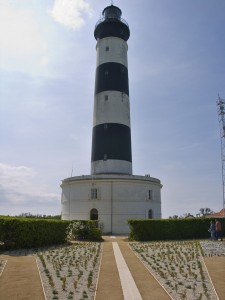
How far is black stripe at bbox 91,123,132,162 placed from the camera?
29.0m

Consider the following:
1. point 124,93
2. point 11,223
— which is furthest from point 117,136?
point 11,223

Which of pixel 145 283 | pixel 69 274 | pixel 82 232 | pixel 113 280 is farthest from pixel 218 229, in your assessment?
pixel 69 274

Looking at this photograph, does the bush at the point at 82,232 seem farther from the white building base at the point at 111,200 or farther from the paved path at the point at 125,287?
the paved path at the point at 125,287

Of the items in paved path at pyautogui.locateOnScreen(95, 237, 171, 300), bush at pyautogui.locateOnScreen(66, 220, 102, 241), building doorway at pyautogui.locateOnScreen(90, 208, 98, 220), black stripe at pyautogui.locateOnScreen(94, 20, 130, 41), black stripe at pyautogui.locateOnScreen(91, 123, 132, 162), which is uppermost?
black stripe at pyautogui.locateOnScreen(94, 20, 130, 41)

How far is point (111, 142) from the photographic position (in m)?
29.1

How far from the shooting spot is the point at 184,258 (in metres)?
11.6

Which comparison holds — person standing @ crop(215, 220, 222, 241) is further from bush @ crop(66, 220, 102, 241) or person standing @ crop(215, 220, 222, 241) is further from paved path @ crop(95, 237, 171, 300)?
paved path @ crop(95, 237, 171, 300)

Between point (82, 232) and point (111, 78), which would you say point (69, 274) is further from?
point (111, 78)

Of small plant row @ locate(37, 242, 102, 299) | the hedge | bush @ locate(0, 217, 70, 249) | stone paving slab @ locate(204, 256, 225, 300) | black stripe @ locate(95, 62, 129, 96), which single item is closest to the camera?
small plant row @ locate(37, 242, 102, 299)

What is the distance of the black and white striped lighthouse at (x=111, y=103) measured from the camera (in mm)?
29094

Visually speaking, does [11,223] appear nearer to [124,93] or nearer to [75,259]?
[75,259]

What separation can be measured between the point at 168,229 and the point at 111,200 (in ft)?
23.7

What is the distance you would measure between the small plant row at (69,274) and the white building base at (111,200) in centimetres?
1342

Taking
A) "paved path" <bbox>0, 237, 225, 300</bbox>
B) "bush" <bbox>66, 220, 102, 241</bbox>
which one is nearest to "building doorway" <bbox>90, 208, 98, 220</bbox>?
"bush" <bbox>66, 220, 102, 241</bbox>
